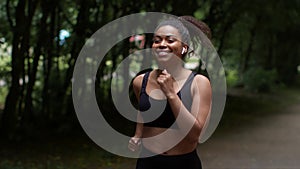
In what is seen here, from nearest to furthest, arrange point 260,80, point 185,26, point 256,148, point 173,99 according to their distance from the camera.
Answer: point 173,99 → point 185,26 → point 256,148 → point 260,80

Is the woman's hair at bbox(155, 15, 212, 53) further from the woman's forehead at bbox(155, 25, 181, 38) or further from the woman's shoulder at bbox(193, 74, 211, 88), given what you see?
the woman's shoulder at bbox(193, 74, 211, 88)

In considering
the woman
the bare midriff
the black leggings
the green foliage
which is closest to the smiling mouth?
the woman

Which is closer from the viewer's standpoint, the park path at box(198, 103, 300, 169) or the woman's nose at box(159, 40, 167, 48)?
the woman's nose at box(159, 40, 167, 48)

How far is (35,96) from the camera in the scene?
9.24 meters

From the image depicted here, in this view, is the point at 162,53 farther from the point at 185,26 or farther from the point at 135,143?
the point at 135,143

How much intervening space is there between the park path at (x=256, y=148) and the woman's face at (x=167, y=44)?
170 inches

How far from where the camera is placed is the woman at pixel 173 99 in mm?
2172

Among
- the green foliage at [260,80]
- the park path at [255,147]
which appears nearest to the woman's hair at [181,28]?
the park path at [255,147]

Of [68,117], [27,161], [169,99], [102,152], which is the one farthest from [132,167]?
[169,99]

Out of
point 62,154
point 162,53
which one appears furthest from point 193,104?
point 62,154

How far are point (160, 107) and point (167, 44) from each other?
12.2 inches

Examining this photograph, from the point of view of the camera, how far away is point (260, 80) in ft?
52.5

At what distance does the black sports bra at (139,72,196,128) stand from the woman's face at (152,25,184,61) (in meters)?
0.15

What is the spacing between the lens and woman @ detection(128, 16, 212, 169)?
7.13 feet
